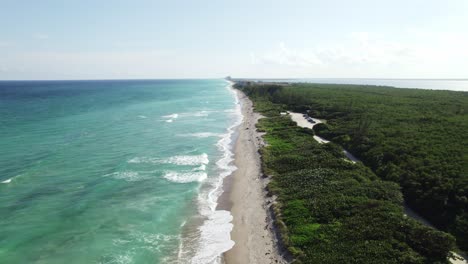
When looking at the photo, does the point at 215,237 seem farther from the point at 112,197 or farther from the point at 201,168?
the point at 201,168

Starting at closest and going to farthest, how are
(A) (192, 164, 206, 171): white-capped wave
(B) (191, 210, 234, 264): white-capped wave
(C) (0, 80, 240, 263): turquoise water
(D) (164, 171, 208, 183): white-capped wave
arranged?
(B) (191, 210, 234, 264): white-capped wave → (C) (0, 80, 240, 263): turquoise water → (D) (164, 171, 208, 183): white-capped wave → (A) (192, 164, 206, 171): white-capped wave

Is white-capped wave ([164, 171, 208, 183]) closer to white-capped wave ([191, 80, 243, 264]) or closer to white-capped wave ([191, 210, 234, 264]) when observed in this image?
white-capped wave ([191, 80, 243, 264])

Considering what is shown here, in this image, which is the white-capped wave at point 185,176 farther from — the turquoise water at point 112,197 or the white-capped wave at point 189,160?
the white-capped wave at point 189,160

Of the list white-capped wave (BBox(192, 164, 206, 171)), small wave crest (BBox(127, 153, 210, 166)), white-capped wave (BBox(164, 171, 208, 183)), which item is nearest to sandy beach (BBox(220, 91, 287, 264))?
white-capped wave (BBox(164, 171, 208, 183))

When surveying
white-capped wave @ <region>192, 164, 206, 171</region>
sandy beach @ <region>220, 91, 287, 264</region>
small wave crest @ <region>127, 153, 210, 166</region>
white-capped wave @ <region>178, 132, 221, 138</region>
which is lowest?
sandy beach @ <region>220, 91, 287, 264</region>

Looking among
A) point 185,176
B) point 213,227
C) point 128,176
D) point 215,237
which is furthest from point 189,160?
point 215,237

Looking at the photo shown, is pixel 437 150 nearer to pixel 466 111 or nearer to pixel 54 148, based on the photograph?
pixel 466 111
